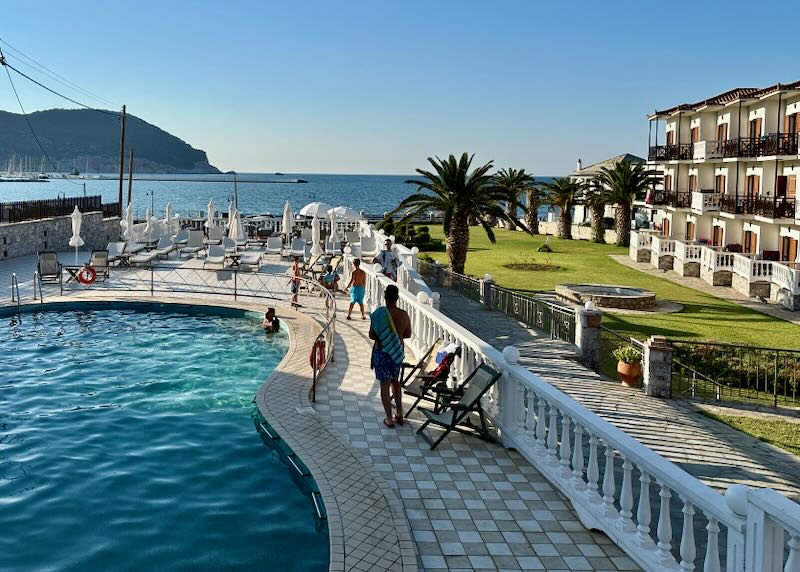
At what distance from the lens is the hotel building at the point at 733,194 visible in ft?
102

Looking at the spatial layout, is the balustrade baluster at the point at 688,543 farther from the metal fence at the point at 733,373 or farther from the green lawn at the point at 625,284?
the green lawn at the point at 625,284

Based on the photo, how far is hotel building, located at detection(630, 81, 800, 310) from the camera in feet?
102

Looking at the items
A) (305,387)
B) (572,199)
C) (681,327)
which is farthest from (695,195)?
(305,387)

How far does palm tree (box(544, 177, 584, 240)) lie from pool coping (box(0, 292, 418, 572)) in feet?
144

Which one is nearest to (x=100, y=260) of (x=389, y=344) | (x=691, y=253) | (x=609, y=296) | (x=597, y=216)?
(x=609, y=296)

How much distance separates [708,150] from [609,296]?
20.5 meters

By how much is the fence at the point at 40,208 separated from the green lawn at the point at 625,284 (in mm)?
18377

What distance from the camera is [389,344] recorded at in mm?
8898

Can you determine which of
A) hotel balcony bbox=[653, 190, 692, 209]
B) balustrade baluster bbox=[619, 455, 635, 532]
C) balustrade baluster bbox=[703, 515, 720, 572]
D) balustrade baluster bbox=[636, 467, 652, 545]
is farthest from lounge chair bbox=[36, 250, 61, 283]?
hotel balcony bbox=[653, 190, 692, 209]

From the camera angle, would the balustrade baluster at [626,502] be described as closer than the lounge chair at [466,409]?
Yes

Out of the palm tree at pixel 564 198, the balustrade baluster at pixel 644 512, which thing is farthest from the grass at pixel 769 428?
the palm tree at pixel 564 198

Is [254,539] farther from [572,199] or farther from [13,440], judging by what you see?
[572,199]

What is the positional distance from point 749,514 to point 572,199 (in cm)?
5104

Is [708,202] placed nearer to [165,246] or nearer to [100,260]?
[165,246]
